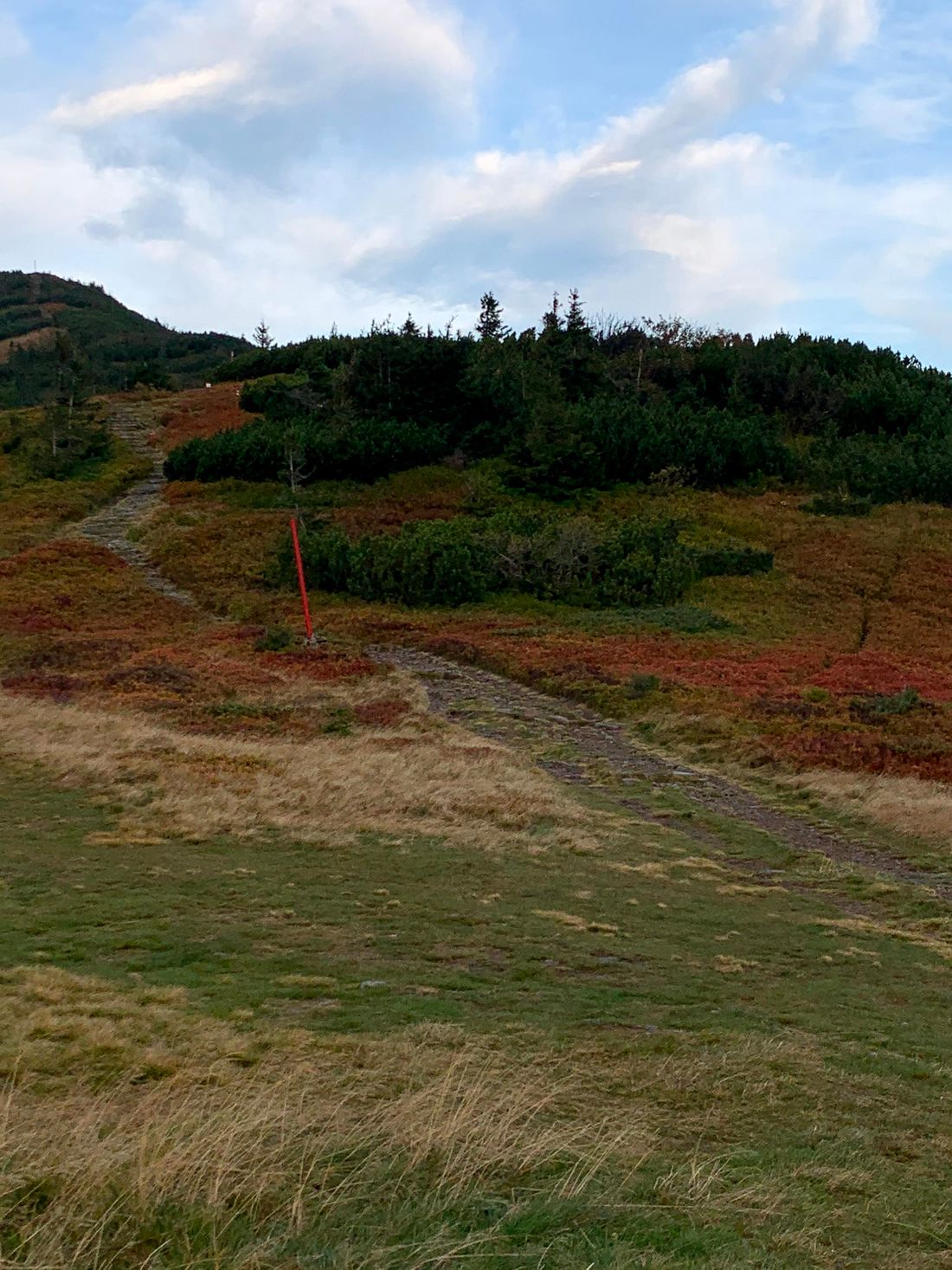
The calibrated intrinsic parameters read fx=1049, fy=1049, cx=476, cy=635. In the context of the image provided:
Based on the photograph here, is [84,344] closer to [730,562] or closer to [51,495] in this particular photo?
[51,495]

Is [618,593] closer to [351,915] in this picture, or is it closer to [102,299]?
[351,915]

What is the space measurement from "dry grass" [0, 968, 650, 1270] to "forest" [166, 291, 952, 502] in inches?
1878

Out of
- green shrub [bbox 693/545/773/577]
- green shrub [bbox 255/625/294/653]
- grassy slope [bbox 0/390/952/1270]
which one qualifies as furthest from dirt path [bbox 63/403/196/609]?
grassy slope [bbox 0/390/952/1270]

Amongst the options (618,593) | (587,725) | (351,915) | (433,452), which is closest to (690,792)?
(587,725)

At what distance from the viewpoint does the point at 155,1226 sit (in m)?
3.98

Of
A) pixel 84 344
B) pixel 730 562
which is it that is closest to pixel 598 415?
pixel 730 562

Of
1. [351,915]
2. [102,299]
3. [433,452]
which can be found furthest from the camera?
[102,299]

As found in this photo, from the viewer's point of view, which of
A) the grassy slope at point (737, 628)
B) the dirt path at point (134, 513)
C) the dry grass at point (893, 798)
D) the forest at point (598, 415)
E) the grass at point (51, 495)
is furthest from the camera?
the forest at point (598, 415)

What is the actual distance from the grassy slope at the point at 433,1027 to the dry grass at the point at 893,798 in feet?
9.25

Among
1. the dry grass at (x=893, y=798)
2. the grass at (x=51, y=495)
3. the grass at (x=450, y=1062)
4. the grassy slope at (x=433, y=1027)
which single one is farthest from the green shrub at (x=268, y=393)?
the grass at (x=450, y=1062)

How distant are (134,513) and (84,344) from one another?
78.5 m

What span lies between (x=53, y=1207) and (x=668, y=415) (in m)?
63.5

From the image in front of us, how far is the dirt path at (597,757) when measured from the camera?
59.6 feet

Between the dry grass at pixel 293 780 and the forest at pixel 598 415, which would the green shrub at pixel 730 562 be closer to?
the forest at pixel 598 415
